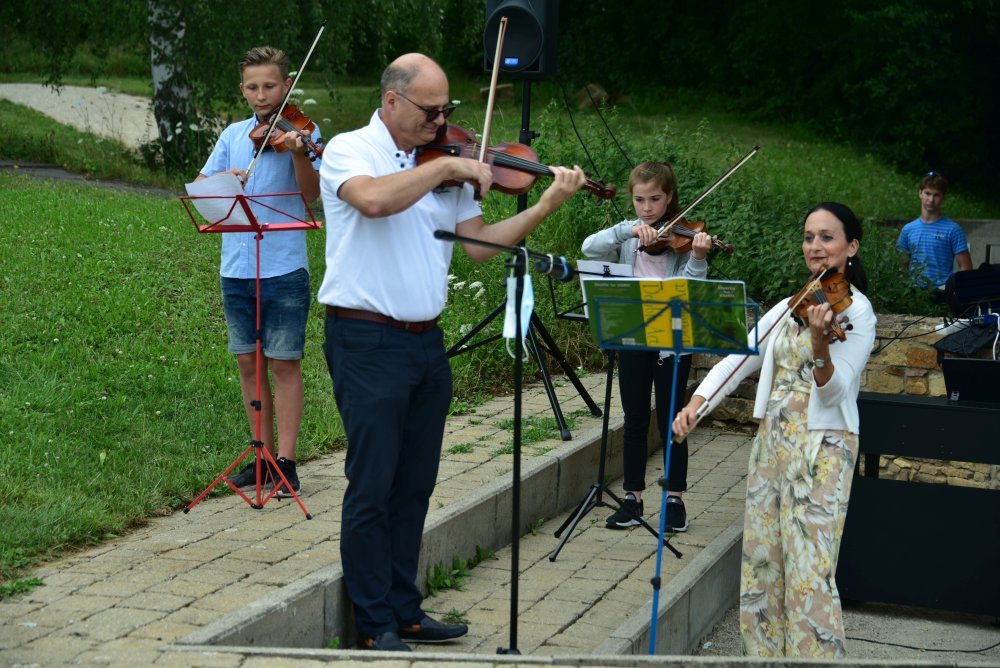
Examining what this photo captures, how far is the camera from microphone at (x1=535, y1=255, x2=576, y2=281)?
3.90m

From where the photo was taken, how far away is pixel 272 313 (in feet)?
18.5

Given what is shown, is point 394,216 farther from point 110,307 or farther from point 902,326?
point 902,326

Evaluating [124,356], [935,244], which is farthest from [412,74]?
[935,244]

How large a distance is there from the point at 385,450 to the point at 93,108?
63.0ft

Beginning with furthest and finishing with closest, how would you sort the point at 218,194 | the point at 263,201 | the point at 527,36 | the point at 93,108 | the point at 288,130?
1. the point at 93,108
2. the point at 527,36
3. the point at 263,201
4. the point at 288,130
5. the point at 218,194

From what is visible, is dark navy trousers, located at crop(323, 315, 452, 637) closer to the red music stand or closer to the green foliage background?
the red music stand

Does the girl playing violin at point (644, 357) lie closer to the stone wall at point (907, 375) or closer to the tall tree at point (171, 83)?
the stone wall at point (907, 375)

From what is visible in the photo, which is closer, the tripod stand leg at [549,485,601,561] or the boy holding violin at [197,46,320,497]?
the boy holding violin at [197,46,320,497]

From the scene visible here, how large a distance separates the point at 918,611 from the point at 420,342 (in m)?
3.33

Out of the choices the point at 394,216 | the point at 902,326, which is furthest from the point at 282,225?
the point at 902,326

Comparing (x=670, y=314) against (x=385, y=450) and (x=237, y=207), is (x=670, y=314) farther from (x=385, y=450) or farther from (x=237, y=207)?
(x=237, y=207)

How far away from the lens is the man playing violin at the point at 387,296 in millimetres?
4121

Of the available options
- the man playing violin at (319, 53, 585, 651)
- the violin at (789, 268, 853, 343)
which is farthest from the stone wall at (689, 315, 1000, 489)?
the man playing violin at (319, 53, 585, 651)

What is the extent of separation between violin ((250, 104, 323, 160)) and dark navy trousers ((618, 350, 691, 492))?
175cm
